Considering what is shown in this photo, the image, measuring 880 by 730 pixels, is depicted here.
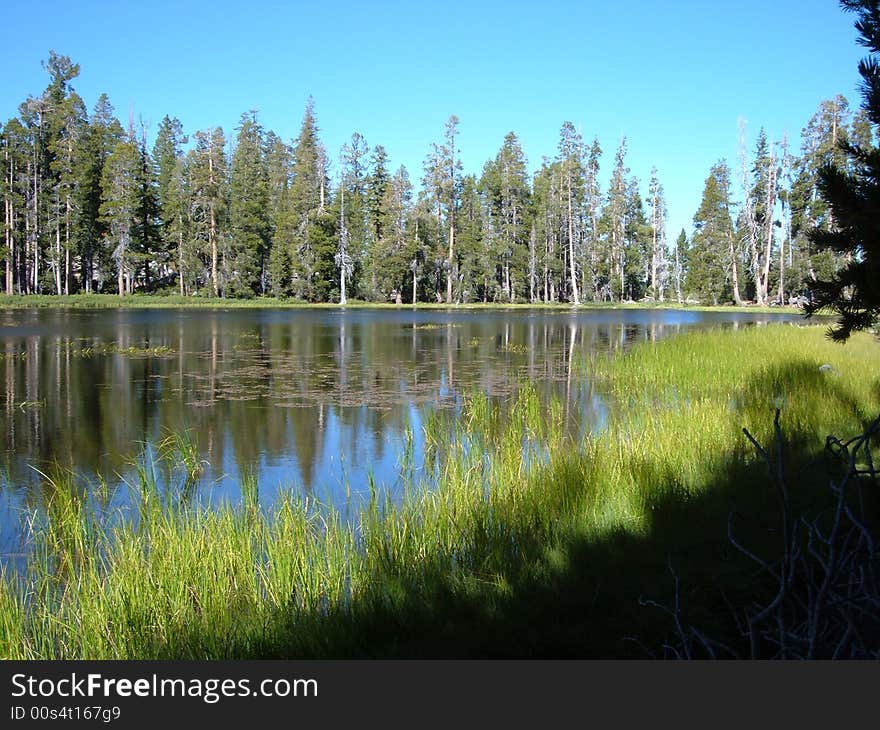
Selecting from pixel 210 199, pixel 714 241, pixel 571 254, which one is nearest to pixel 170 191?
pixel 210 199

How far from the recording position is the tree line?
61.9 m

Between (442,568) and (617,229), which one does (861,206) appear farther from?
(617,229)

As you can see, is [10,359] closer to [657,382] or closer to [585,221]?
[657,382]

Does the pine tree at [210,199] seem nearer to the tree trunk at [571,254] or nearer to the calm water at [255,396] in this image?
the tree trunk at [571,254]

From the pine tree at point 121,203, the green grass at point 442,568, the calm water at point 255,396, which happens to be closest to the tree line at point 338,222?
the pine tree at point 121,203

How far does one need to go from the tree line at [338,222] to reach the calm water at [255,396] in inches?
1376

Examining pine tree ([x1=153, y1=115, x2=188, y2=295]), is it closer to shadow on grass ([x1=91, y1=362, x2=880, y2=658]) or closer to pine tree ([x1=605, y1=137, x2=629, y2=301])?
pine tree ([x1=605, y1=137, x2=629, y2=301])

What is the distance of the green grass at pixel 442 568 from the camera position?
4059 mm

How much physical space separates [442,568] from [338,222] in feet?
211

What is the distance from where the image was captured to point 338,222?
220 feet

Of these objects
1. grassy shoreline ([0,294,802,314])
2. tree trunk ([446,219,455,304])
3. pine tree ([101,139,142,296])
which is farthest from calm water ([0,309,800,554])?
tree trunk ([446,219,455,304])

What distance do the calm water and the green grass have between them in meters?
1.30
